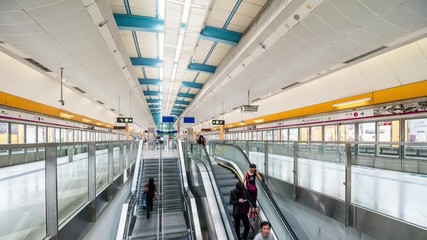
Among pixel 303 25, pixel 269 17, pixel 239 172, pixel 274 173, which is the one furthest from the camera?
pixel 239 172

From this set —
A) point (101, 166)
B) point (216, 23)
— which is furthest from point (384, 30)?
point (101, 166)

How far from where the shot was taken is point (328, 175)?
17.1 feet

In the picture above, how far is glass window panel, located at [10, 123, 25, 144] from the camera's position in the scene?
8812 mm

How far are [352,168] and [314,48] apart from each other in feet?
11.2

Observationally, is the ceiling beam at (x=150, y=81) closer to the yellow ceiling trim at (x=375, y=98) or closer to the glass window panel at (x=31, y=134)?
the glass window panel at (x=31, y=134)

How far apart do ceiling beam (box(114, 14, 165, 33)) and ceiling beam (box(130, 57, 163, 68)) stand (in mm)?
4256

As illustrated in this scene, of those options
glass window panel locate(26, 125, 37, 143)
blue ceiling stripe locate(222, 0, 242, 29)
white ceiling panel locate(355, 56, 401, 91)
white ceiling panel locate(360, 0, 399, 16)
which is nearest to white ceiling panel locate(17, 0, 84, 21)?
blue ceiling stripe locate(222, 0, 242, 29)

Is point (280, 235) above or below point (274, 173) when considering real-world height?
below

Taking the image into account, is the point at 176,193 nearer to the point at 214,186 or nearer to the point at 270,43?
the point at 214,186

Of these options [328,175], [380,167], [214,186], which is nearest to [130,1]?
[214,186]

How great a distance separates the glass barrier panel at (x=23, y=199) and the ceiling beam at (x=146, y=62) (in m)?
8.92

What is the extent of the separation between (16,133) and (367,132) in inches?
557

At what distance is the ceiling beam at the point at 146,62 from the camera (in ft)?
37.6

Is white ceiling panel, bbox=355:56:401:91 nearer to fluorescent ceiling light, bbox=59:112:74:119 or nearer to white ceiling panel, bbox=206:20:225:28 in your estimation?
white ceiling panel, bbox=206:20:225:28
